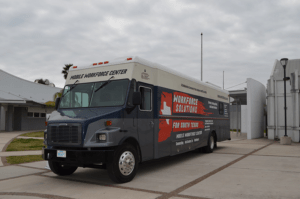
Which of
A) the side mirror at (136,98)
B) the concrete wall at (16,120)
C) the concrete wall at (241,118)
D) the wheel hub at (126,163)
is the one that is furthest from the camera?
the concrete wall at (16,120)

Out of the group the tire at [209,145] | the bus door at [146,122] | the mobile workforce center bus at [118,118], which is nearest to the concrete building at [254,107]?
the tire at [209,145]

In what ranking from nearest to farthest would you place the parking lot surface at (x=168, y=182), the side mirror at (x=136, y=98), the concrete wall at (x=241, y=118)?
1. the parking lot surface at (x=168, y=182)
2. the side mirror at (x=136, y=98)
3. the concrete wall at (x=241, y=118)

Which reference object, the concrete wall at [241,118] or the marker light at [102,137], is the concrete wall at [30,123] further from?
the marker light at [102,137]

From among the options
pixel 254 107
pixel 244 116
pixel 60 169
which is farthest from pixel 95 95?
pixel 244 116

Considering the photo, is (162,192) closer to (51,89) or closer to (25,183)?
(25,183)

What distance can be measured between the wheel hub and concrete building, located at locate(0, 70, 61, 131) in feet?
82.2

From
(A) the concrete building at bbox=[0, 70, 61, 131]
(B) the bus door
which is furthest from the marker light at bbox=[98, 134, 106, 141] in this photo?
(A) the concrete building at bbox=[0, 70, 61, 131]

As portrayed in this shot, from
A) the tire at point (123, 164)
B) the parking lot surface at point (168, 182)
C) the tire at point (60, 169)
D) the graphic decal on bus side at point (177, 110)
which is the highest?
the graphic decal on bus side at point (177, 110)

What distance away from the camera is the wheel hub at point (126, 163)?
253 inches

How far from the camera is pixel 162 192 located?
575 centimetres

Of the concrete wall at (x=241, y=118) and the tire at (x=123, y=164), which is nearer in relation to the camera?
the tire at (x=123, y=164)

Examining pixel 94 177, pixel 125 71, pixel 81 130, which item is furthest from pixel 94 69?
pixel 94 177

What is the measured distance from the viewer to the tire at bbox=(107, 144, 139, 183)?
20.4 ft

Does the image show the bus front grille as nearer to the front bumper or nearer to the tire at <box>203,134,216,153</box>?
the front bumper
